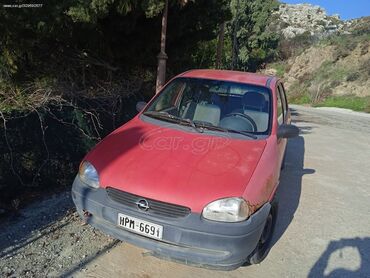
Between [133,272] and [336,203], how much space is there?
3.41m

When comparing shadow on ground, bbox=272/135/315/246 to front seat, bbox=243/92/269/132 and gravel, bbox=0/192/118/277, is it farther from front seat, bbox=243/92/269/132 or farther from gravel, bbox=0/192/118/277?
gravel, bbox=0/192/118/277

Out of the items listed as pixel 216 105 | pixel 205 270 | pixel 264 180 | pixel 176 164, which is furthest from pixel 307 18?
pixel 205 270

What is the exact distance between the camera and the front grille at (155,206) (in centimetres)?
277

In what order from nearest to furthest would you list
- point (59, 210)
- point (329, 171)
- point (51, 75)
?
point (59, 210) → point (51, 75) → point (329, 171)

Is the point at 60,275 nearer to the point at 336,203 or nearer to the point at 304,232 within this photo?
the point at 304,232

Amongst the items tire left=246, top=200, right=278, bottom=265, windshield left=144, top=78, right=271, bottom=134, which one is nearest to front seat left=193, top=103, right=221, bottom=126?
windshield left=144, top=78, right=271, bottom=134

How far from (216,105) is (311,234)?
1.86 m

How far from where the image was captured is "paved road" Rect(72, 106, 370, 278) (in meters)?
3.21

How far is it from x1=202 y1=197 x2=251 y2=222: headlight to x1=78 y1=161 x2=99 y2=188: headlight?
1006mm

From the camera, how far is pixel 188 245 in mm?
2746

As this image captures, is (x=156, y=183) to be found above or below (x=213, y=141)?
below

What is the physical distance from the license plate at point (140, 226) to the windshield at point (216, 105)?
4.59ft

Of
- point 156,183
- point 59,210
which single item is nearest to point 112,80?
point 59,210

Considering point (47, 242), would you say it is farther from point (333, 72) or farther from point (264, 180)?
point (333, 72)
